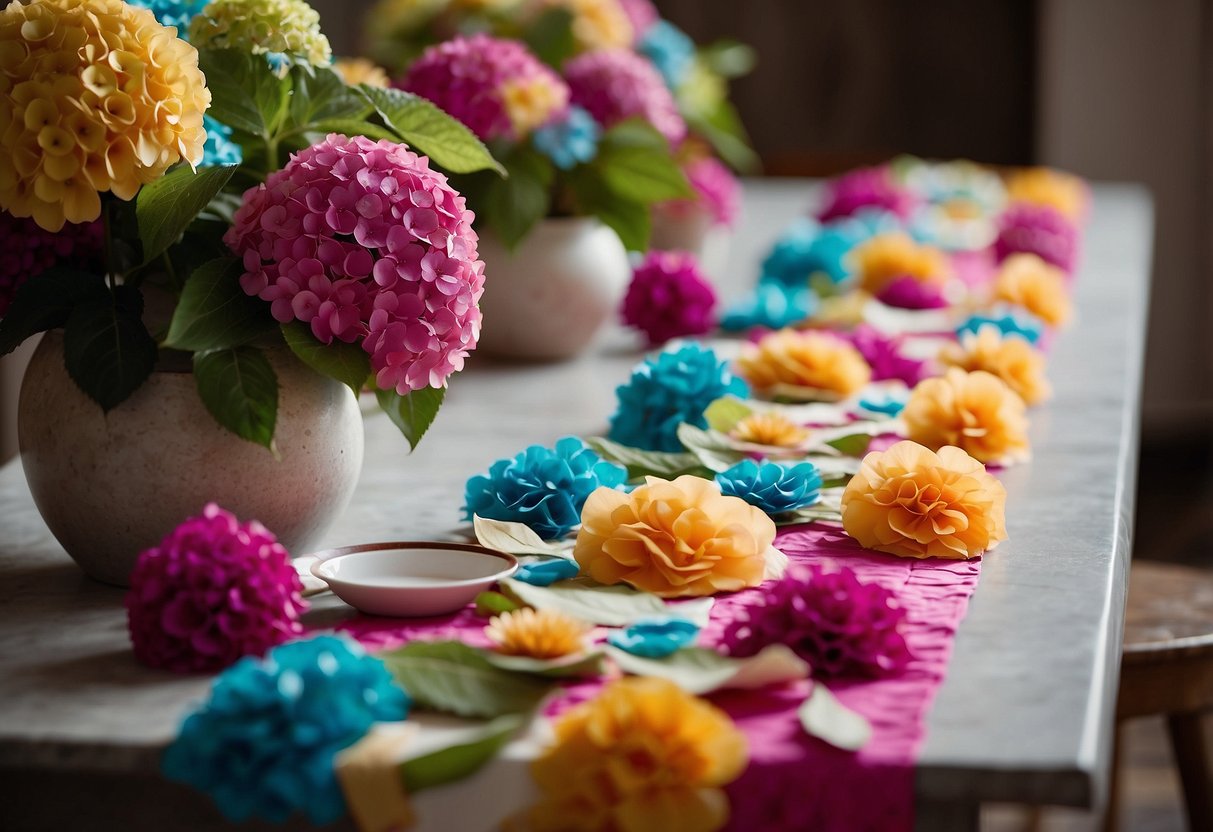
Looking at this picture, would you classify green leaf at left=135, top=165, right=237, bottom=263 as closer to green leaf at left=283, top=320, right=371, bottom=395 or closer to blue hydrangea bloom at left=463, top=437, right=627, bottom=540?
green leaf at left=283, top=320, right=371, bottom=395

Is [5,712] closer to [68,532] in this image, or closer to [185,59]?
[68,532]

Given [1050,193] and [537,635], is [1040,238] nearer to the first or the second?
[1050,193]

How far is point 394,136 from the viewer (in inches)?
40.8

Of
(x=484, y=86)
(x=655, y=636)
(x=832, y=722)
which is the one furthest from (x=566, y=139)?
(x=832, y=722)

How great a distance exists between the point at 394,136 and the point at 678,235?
1.08 metres

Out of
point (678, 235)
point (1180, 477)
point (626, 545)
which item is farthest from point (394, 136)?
point (1180, 477)

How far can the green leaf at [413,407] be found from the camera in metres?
0.96

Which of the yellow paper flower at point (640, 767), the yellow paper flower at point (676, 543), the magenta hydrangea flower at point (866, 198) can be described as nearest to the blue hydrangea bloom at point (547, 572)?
the yellow paper flower at point (676, 543)

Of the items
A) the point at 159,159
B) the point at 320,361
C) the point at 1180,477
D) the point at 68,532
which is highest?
the point at 159,159

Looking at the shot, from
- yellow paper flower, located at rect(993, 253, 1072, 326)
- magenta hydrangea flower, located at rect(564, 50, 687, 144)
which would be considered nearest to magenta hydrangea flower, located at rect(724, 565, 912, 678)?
magenta hydrangea flower, located at rect(564, 50, 687, 144)

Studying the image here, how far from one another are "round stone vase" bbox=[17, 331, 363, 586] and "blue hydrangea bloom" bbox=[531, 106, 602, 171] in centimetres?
63

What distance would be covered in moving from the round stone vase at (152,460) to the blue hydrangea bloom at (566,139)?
630 mm

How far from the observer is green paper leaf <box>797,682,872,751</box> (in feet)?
2.28

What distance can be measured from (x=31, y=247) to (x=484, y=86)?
0.65m
